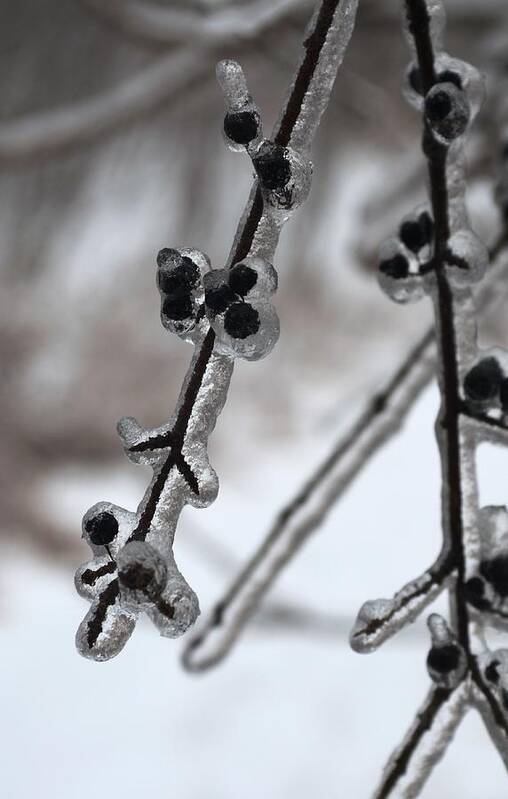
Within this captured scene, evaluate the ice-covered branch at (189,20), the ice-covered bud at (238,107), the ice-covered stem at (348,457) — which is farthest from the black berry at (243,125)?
the ice-covered branch at (189,20)

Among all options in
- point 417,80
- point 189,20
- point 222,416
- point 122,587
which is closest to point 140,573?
point 122,587

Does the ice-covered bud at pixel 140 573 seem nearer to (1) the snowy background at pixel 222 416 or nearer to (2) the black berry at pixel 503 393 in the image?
(2) the black berry at pixel 503 393

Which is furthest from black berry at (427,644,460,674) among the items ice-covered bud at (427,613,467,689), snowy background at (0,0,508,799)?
snowy background at (0,0,508,799)

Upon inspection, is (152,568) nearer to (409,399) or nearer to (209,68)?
(409,399)

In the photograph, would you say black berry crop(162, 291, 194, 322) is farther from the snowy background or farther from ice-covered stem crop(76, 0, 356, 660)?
the snowy background

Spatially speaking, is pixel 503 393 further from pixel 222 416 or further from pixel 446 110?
pixel 222 416

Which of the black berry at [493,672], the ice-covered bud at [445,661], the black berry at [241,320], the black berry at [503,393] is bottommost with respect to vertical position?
the black berry at [493,672]

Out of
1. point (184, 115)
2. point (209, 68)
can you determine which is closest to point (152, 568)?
point (209, 68)

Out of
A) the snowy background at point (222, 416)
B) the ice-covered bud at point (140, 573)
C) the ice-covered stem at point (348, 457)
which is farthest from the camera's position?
the snowy background at point (222, 416)

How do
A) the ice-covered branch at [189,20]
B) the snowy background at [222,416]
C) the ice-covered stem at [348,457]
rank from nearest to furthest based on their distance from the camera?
the ice-covered stem at [348,457]
the ice-covered branch at [189,20]
the snowy background at [222,416]
